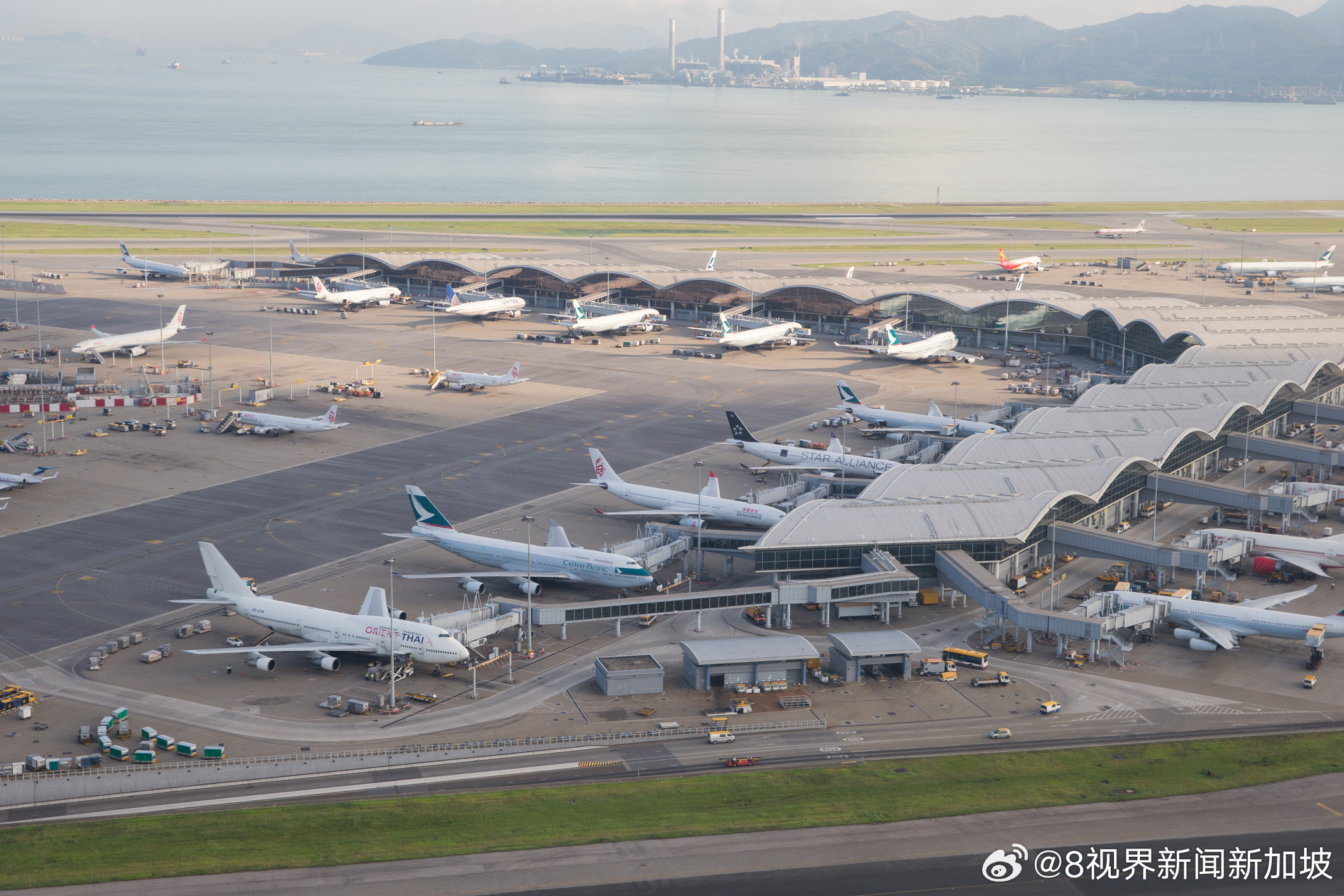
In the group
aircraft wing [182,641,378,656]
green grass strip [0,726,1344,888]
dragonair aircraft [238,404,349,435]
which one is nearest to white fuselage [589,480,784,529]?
aircraft wing [182,641,378,656]

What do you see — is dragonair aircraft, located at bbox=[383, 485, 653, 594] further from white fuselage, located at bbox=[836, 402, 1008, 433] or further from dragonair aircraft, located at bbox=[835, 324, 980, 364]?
dragonair aircraft, located at bbox=[835, 324, 980, 364]

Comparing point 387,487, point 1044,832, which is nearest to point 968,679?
point 1044,832

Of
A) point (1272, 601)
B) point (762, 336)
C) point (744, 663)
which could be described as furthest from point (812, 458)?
point (762, 336)

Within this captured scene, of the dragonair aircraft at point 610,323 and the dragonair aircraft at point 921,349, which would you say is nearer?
the dragonair aircraft at point 921,349

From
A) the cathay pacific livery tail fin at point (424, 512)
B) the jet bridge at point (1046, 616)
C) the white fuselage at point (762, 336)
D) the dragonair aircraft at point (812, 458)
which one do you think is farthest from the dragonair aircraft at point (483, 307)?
the jet bridge at point (1046, 616)

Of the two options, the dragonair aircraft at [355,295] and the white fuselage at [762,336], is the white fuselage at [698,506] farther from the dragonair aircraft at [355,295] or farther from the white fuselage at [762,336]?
the dragonair aircraft at [355,295]

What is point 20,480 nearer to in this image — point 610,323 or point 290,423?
point 290,423

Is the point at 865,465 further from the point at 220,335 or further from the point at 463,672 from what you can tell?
the point at 220,335
